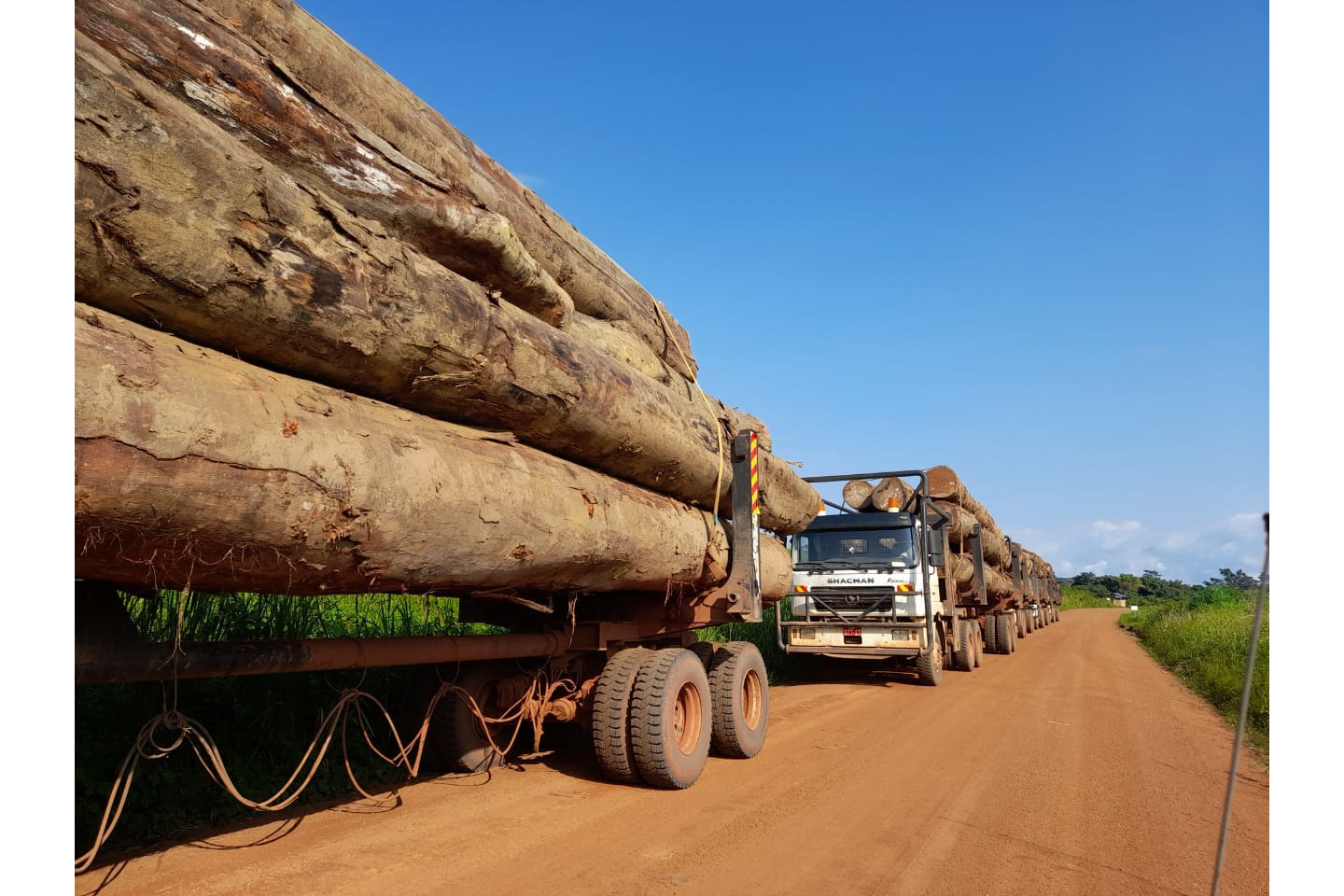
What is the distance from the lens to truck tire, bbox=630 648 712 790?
570cm

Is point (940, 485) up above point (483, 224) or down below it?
below

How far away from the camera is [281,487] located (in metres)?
3.09

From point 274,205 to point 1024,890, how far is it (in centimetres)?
457

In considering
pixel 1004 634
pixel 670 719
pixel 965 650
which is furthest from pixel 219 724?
pixel 1004 634

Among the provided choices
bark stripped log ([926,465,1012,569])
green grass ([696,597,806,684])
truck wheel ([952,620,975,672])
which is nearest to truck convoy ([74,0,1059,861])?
green grass ([696,597,806,684])

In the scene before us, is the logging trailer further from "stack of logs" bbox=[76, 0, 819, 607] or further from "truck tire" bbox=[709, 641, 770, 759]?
"stack of logs" bbox=[76, 0, 819, 607]

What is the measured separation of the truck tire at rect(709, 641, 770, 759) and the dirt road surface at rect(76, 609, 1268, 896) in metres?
0.19

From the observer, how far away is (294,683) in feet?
21.5

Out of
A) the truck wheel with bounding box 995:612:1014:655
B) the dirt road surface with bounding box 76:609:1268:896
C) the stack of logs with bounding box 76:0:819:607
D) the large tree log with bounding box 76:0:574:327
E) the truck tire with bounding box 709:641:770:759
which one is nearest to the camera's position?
the stack of logs with bounding box 76:0:819:607

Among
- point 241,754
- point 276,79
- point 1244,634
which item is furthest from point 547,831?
point 1244,634

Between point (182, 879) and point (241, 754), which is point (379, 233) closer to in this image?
point (182, 879)

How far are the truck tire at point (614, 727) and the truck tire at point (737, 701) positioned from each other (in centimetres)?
99

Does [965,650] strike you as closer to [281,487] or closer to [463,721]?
[463,721]

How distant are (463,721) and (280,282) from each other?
389cm
